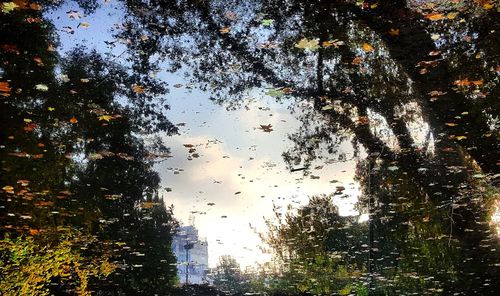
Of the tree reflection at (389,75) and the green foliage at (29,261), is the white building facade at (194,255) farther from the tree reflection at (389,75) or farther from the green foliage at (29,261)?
the tree reflection at (389,75)

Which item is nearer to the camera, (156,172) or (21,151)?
(21,151)

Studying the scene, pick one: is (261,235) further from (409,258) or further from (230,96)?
(230,96)

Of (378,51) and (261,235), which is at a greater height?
(378,51)

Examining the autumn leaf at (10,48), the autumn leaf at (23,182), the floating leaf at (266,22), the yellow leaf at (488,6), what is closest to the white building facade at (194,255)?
the autumn leaf at (23,182)

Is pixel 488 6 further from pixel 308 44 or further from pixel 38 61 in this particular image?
pixel 38 61

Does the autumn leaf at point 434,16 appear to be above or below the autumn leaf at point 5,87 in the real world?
below

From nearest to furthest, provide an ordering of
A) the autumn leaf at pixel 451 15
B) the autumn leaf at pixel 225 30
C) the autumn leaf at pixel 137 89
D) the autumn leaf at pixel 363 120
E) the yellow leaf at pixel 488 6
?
the yellow leaf at pixel 488 6 < the autumn leaf at pixel 451 15 < the autumn leaf at pixel 225 30 < the autumn leaf at pixel 363 120 < the autumn leaf at pixel 137 89

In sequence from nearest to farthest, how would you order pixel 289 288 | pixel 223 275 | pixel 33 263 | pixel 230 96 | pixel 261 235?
pixel 33 263 < pixel 230 96 < pixel 289 288 < pixel 261 235 < pixel 223 275

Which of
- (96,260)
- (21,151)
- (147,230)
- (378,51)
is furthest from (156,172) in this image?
(378,51)
